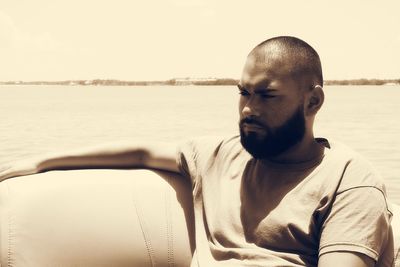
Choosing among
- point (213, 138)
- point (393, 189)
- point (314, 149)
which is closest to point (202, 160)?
point (213, 138)

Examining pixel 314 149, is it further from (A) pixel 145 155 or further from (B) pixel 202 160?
(A) pixel 145 155

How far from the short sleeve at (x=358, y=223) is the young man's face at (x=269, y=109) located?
12.3 inches

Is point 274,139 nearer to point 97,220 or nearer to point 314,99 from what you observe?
point 314,99

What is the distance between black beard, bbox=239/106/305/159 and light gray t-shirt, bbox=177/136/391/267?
0.21 feet

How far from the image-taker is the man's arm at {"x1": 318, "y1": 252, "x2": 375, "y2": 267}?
1839 mm

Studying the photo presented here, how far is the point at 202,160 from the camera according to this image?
93.0 inches

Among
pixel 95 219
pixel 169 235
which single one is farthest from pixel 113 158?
pixel 169 235

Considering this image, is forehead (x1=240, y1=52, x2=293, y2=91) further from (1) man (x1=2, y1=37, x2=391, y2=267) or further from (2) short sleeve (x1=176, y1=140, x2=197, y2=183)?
(2) short sleeve (x1=176, y1=140, x2=197, y2=183)

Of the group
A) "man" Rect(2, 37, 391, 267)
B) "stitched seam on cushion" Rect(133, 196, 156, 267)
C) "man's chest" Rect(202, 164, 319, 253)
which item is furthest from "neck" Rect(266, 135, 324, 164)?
"stitched seam on cushion" Rect(133, 196, 156, 267)

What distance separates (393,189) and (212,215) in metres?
5.97

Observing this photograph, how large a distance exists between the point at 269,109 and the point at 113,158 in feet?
2.43

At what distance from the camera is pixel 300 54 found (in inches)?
85.7

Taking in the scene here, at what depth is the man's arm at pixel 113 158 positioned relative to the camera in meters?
2.48

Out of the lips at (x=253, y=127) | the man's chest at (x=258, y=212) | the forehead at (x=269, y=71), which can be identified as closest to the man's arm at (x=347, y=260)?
→ the man's chest at (x=258, y=212)
